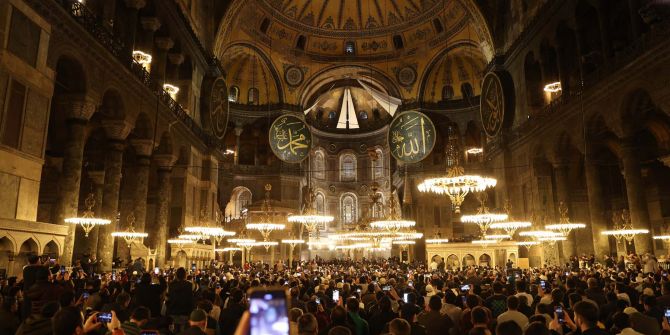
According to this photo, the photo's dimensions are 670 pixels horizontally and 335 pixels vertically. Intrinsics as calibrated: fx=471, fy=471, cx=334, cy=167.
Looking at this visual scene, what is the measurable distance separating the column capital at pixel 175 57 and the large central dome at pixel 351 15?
9825 millimetres

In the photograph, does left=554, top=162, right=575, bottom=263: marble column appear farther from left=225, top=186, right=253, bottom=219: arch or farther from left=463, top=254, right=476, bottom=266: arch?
left=225, top=186, right=253, bottom=219: arch

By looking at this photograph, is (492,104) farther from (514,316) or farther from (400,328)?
(400,328)

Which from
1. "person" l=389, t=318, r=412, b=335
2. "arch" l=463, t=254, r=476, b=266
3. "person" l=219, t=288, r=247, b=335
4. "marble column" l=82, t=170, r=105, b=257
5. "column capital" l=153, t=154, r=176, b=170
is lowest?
"person" l=219, t=288, r=247, b=335

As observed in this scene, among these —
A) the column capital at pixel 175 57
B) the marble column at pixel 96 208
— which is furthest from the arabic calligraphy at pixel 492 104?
the marble column at pixel 96 208

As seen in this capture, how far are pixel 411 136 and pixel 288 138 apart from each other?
456 cm

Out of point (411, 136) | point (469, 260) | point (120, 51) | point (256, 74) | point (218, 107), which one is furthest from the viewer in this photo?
point (256, 74)

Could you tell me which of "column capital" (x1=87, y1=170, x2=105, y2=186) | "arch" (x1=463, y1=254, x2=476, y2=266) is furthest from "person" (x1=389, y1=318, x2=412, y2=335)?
"arch" (x1=463, y1=254, x2=476, y2=266)

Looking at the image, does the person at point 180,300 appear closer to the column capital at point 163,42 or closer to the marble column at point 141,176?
the marble column at point 141,176

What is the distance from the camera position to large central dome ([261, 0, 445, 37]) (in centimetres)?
2631

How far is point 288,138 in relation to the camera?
17719 mm

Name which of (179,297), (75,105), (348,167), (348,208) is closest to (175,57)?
(75,105)

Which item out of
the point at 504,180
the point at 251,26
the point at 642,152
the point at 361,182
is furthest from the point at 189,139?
the point at 361,182

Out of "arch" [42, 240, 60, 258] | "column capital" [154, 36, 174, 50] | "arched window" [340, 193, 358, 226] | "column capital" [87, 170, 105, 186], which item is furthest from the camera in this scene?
"arched window" [340, 193, 358, 226]

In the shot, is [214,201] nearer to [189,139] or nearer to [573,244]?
[189,139]
